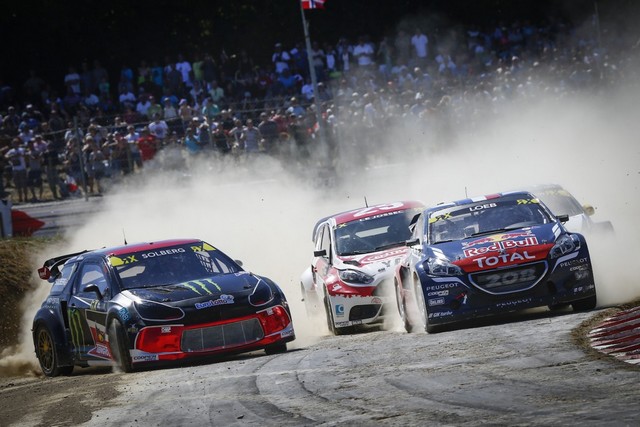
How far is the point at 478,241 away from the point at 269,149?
13.2m

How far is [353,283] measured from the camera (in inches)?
532

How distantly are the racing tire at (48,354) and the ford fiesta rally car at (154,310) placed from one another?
0.01m

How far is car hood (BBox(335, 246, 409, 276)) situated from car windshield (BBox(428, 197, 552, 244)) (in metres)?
1.19

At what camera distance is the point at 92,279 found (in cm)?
1258

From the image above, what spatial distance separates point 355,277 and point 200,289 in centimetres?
243

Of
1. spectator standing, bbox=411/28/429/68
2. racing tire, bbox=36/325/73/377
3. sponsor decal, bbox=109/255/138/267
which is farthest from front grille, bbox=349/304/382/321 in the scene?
spectator standing, bbox=411/28/429/68

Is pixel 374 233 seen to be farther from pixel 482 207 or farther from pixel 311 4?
pixel 311 4

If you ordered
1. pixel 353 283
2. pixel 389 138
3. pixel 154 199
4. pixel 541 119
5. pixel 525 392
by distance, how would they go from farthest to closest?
pixel 541 119 < pixel 389 138 < pixel 154 199 < pixel 353 283 < pixel 525 392

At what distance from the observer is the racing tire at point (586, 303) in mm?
11375

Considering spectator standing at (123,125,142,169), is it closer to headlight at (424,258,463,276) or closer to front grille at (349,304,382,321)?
front grille at (349,304,382,321)

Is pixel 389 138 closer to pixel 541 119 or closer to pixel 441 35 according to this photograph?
pixel 541 119

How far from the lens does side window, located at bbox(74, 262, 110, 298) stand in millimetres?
12209

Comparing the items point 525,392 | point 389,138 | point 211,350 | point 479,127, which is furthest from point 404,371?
point 479,127

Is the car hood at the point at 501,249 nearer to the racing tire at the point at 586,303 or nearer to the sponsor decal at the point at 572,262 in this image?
the sponsor decal at the point at 572,262
